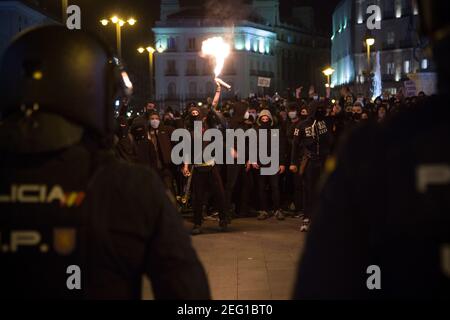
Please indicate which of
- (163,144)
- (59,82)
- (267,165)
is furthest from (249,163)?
(59,82)

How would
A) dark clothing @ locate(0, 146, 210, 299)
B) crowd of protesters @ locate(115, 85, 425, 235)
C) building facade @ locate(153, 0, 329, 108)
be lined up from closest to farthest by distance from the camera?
dark clothing @ locate(0, 146, 210, 299)
crowd of protesters @ locate(115, 85, 425, 235)
building facade @ locate(153, 0, 329, 108)

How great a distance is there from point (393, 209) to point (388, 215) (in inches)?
0.8

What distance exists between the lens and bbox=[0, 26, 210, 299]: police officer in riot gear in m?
2.26

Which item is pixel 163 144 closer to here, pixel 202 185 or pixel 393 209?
pixel 202 185

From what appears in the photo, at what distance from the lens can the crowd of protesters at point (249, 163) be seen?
37.4ft

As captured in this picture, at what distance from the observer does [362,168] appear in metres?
1.75

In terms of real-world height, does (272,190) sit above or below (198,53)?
below

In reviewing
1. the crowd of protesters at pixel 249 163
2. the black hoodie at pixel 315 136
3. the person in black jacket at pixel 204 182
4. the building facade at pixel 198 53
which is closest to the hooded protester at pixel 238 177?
the crowd of protesters at pixel 249 163

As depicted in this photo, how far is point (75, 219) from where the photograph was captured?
7.45ft

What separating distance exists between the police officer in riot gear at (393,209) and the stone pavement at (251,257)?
3994 millimetres

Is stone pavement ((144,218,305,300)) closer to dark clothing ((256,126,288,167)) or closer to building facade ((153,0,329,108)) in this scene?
dark clothing ((256,126,288,167))

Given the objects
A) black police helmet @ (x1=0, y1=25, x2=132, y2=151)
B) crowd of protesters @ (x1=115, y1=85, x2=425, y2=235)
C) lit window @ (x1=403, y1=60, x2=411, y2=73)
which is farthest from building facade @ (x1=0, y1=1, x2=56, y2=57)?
black police helmet @ (x1=0, y1=25, x2=132, y2=151)

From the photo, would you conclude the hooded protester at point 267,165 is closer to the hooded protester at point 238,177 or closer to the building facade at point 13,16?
the hooded protester at point 238,177
